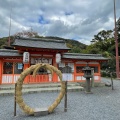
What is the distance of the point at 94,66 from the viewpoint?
11750mm

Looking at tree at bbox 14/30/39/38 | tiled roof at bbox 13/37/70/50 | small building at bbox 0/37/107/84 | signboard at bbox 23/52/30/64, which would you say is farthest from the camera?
tree at bbox 14/30/39/38

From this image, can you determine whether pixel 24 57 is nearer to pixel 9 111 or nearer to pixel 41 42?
pixel 41 42

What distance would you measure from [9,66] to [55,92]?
4.10 metres

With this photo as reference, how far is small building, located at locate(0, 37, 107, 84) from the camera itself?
390 inches

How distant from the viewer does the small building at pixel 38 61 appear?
9.91 metres

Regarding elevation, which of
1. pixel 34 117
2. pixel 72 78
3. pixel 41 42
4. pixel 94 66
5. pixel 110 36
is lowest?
pixel 34 117

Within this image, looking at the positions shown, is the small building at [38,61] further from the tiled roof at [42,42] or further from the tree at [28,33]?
the tree at [28,33]

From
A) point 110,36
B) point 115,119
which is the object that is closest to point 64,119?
point 115,119

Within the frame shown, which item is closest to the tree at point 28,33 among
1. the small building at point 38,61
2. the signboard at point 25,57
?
the small building at point 38,61

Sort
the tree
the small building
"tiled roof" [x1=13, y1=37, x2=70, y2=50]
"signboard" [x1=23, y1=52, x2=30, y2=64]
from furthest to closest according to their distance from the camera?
the tree → "tiled roof" [x1=13, y1=37, x2=70, y2=50] → the small building → "signboard" [x1=23, y1=52, x2=30, y2=64]

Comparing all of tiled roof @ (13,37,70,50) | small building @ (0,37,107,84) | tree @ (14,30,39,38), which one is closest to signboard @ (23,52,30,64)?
small building @ (0,37,107,84)

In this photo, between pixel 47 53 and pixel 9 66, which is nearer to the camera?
pixel 9 66

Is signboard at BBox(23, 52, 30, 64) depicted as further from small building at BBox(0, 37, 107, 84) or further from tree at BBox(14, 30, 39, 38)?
tree at BBox(14, 30, 39, 38)

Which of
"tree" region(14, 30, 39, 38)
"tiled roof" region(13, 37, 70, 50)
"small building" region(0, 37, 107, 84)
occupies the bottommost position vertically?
"small building" region(0, 37, 107, 84)
